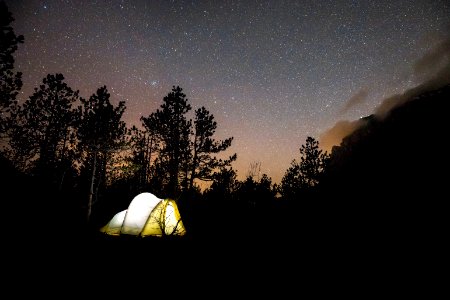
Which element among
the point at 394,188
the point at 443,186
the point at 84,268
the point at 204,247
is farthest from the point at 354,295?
the point at 394,188

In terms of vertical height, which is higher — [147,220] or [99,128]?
[99,128]

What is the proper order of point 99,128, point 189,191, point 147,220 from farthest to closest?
point 189,191 < point 99,128 < point 147,220

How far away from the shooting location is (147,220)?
33.5 feet

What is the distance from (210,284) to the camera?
5.94 m

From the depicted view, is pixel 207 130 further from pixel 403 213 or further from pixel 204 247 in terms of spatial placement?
pixel 403 213

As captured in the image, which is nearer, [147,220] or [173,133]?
[147,220]

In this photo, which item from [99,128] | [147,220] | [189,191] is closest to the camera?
[147,220]

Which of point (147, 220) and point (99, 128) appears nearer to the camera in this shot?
point (147, 220)

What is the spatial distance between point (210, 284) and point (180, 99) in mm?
17725

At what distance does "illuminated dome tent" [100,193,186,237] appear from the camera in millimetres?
10188

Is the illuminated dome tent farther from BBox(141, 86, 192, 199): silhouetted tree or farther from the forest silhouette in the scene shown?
BBox(141, 86, 192, 199): silhouetted tree

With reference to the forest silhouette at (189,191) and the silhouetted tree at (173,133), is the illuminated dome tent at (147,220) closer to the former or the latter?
the forest silhouette at (189,191)

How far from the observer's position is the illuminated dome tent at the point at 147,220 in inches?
401

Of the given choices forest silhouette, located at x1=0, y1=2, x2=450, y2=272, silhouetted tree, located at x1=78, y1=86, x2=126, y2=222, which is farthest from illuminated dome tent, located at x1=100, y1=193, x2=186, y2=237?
silhouetted tree, located at x1=78, y1=86, x2=126, y2=222
